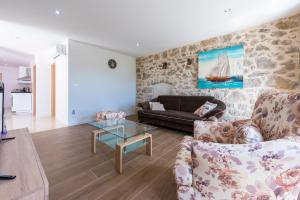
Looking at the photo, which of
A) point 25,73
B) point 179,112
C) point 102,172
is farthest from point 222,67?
point 25,73

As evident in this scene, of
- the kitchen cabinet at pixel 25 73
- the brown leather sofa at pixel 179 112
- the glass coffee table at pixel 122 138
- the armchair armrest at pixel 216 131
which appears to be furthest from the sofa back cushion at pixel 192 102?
the kitchen cabinet at pixel 25 73

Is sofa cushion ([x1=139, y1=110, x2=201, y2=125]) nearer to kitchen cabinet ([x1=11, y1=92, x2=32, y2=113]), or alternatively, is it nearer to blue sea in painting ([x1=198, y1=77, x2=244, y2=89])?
blue sea in painting ([x1=198, y1=77, x2=244, y2=89])

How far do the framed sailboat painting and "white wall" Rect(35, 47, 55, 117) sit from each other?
206 inches

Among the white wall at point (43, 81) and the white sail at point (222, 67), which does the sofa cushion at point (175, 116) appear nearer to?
the white sail at point (222, 67)

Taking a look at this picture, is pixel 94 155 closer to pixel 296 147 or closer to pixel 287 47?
pixel 296 147

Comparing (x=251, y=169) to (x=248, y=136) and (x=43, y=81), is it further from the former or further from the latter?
(x=43, y=81)

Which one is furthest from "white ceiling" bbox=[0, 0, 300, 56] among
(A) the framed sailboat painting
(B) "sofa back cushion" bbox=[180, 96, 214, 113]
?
(B) "sofa back cushion" bbox=[180, 96, 214, 113]

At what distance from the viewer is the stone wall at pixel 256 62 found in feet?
9.29

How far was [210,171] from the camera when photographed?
894 millimetres

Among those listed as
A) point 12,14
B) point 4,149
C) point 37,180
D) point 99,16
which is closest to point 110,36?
point 99,16

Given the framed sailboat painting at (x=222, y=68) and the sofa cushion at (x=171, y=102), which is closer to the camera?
the framed sailboat painting at (x=222, y=68)

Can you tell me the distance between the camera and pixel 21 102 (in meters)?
5.93

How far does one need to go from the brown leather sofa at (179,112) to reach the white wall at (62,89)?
218cm

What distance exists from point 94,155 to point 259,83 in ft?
12.1
